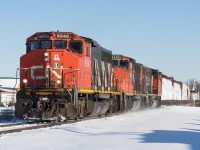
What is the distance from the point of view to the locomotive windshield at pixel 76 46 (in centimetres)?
1650

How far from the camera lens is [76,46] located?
1662 centimetres

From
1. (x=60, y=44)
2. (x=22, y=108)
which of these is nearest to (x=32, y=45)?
(x=60, y=44)

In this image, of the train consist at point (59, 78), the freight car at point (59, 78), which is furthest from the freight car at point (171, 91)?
the freight car at point (59, 78)

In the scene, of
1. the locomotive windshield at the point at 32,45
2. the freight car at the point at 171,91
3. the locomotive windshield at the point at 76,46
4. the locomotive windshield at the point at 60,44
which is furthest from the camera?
the freight car at the point at 171,91

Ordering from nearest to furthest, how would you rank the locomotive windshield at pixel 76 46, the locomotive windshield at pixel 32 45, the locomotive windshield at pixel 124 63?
the locomotive windshield at pixel 76 46, the locomotive windshield at pixel 32 45, the locomotive windshield at pixel 124 63

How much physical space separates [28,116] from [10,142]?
575cm

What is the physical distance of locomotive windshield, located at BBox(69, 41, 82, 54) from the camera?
16500 mm

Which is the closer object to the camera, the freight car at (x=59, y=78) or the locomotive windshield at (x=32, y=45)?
the freight car at (x=59, y=78)

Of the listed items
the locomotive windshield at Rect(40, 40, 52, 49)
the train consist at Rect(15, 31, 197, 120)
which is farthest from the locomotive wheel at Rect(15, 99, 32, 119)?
the locomotive windshield at Rect(40, 40, 52, 49)

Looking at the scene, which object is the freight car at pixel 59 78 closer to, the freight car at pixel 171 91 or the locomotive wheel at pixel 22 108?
the locomotive wheel at pixel 22 108

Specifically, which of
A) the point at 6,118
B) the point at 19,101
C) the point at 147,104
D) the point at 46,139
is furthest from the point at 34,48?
the point at 147,104

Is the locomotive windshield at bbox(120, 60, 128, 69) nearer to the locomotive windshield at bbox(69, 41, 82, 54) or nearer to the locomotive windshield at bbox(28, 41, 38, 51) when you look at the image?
the locomotive windshield at bbox(69, 41, 82, 54)

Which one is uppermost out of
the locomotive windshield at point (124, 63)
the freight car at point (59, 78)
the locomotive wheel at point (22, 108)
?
the locomotive windshield at point (124, 63)

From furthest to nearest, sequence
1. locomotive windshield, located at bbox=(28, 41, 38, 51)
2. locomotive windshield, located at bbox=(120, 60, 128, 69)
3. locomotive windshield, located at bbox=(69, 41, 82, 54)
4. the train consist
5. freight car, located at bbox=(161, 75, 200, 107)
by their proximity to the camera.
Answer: freight car, located at bbox=(161, 75, 200, 107)
locomotive windshield, located at bbox=(120, 60, 128, 69)
locomotive windshield, located at bbox=(28, 41, 38, 51)
locomotive windshield, located at bbox=(69, 41, 82, 54)
the train consist
